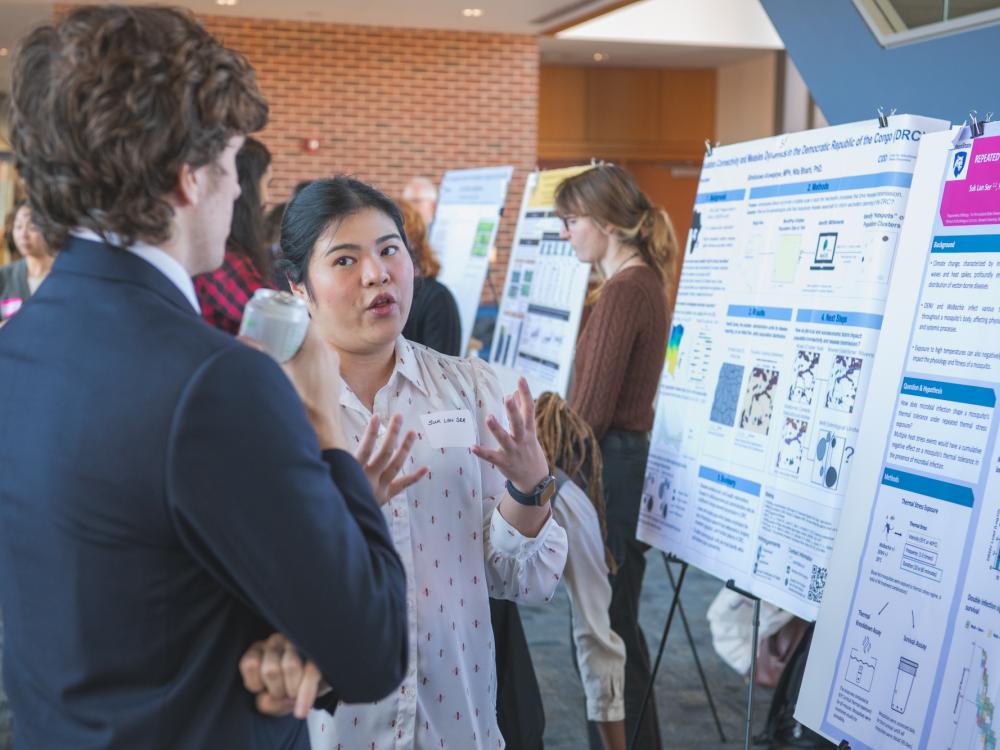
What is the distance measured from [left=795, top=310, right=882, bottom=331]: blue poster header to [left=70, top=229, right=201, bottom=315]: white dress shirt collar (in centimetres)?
148

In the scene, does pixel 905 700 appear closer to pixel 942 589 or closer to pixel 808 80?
pixel 942 589

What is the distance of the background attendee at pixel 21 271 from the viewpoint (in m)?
4.38

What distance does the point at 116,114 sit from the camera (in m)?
0.95

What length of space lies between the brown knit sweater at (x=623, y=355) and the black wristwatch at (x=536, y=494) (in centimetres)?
153

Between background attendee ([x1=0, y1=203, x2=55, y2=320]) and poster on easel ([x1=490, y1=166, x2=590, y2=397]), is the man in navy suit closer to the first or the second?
poster on easel ([x1=490, y1=166, x2=590, y2=397])

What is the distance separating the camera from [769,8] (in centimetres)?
447

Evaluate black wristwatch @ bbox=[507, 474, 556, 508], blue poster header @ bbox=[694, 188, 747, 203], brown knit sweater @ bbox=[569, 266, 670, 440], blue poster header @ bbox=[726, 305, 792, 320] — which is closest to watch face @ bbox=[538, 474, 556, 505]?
black wristwatch @ bbox=[507, 474, 556, 508]

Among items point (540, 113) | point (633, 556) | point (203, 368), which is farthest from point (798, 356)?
point (540, 113)

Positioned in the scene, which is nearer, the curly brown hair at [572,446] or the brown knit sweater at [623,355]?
the curly brown hair at [572,446]

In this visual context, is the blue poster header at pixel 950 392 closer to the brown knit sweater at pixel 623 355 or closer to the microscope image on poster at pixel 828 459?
the microscope image on poster at pixel 828 459

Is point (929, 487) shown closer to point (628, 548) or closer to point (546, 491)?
point (546, 491)

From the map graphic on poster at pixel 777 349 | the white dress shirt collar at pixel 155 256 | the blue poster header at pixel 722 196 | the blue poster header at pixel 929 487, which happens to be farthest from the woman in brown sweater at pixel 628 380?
the white dress shirt collar at pixel 155 256

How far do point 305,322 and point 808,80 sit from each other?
3598 millimetres

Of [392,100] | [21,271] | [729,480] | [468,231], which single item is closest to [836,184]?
[729,480]
